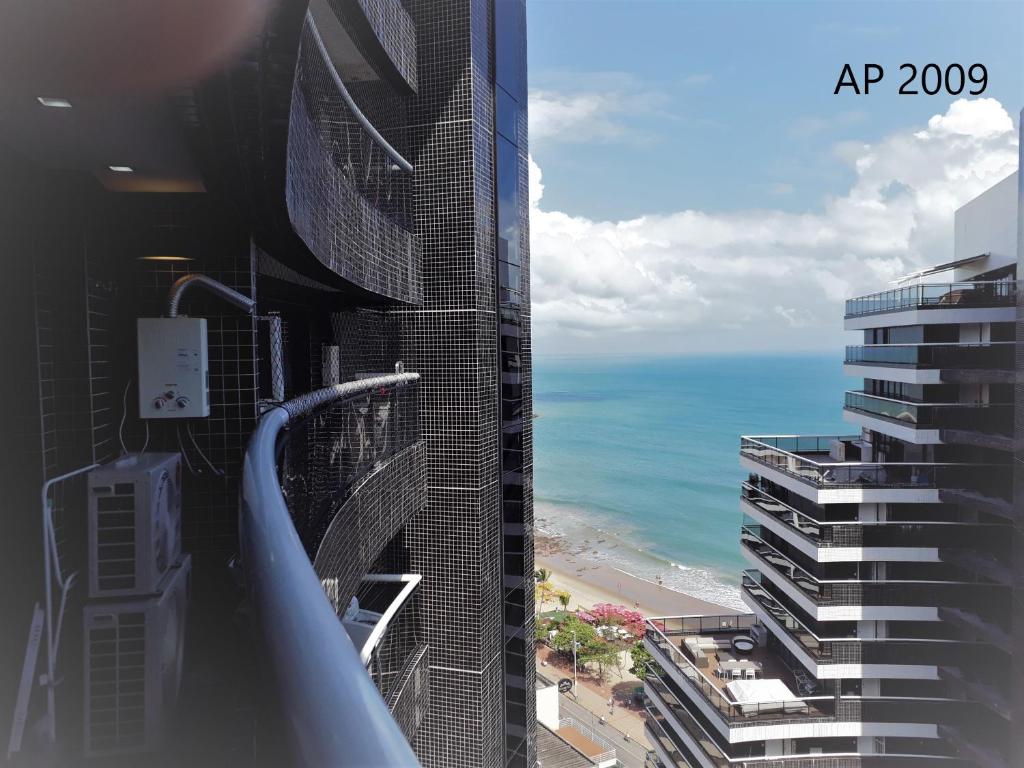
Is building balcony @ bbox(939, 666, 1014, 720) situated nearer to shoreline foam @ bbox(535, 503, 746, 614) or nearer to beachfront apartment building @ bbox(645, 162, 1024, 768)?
beachfront apartment building @ bbox(645, 162, 1024, 768)

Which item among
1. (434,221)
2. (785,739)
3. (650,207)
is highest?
(650,207)

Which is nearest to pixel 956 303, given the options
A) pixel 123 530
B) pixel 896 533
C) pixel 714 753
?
pixel 896 533

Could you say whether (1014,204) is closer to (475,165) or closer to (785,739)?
(785,739)

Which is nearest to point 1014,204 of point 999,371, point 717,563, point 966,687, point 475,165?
point 999,371

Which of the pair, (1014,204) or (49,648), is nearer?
(49,648)

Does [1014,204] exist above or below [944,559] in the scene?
above

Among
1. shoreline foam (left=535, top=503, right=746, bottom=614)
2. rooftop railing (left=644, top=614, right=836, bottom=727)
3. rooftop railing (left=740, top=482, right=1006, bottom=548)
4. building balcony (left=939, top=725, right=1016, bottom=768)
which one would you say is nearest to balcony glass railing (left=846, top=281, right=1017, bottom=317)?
rooftop railing (left=740, top=482, right=1006, bottom=548)

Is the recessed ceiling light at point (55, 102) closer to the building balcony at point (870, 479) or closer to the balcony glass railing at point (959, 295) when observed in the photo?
A: the building balcony at point (870, 479)
